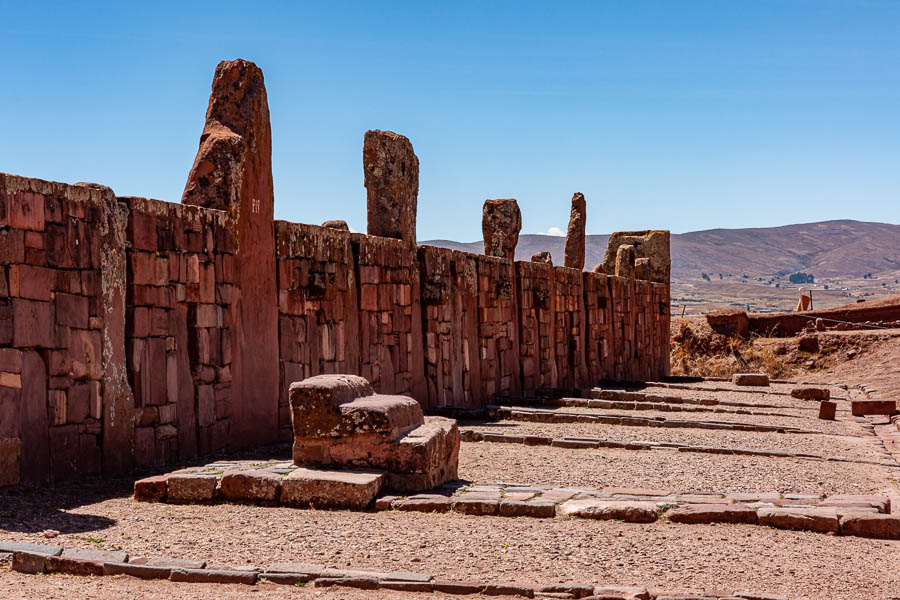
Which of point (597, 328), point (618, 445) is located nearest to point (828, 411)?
point (618, 445)

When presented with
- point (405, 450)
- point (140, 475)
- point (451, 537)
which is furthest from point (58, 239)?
point (451, 537)

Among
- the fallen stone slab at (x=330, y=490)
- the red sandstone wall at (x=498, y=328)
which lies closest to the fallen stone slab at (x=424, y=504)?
the fallen stone slab at (x=330, y=490)

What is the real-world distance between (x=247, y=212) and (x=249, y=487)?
4063 millimetres

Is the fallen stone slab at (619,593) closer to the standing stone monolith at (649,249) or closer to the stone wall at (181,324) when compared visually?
the stone wall at (181,324)

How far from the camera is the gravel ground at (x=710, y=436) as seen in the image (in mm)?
11477

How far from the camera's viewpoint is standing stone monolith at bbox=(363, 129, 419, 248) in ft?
43.2

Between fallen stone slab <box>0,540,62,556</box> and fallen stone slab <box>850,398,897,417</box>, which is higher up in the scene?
fallen stone slab <box>0,540,62,556</box>

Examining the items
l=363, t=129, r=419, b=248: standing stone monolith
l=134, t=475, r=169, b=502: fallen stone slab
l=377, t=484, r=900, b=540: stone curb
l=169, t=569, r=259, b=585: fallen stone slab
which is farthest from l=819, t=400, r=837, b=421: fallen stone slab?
l=169, t=569, r=259, b=585: fallen stone slab

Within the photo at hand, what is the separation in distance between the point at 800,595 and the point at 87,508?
4933mm

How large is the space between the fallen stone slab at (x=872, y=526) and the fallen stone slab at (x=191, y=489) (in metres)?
4.56

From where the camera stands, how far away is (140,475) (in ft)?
27.9

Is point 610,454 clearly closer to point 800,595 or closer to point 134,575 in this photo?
point 800,595

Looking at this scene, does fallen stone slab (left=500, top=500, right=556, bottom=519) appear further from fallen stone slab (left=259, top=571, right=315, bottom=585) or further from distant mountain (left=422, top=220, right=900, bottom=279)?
distant mountain (left=422, top=220, right=900, bottom=279)

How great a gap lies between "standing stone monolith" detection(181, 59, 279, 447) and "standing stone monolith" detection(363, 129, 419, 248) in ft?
7.59
